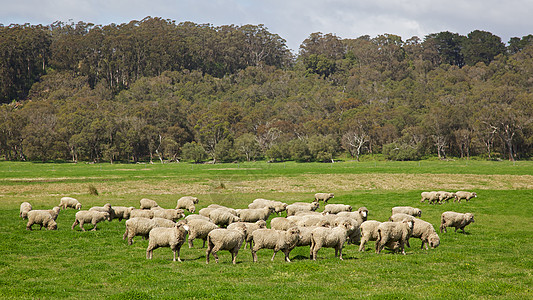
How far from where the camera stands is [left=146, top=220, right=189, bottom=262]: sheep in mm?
15258

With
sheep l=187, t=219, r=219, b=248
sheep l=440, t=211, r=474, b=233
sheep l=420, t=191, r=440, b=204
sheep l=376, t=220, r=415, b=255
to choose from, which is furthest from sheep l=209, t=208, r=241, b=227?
sheep l=420, t=191, r=440, b=204

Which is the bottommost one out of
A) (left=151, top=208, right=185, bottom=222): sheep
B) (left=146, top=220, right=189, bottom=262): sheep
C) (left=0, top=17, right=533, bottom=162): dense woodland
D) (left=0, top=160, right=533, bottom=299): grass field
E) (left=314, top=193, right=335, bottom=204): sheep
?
(left=314, top=193, right=335, bottom=204): sheep

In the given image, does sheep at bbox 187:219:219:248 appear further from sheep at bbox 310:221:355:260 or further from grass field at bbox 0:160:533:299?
sheep at bbox 310:221:355:260

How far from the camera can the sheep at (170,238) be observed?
1526 cm

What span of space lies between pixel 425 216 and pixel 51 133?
9752cm

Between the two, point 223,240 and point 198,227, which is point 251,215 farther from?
point 223,240

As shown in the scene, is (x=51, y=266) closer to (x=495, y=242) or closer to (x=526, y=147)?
(x=495, y=242)

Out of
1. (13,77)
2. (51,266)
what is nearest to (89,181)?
(51,266)

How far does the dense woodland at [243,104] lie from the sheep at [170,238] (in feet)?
288

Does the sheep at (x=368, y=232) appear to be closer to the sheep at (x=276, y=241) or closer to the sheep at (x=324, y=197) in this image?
the sheep at (x=276, y=241)

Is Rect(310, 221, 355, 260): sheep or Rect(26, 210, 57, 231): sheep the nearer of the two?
Rect(310, 221, 355, 260): sheep

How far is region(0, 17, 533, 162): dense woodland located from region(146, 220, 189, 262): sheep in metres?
87.9

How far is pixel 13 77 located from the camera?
16500cm

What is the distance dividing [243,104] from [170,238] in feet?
460
